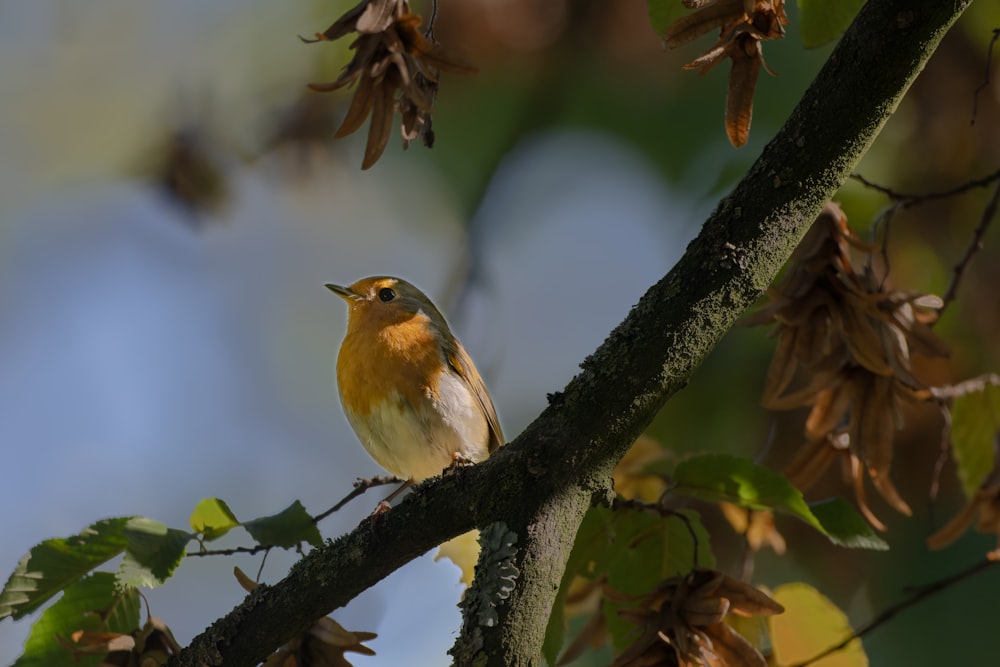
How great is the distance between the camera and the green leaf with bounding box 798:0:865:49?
2029mm

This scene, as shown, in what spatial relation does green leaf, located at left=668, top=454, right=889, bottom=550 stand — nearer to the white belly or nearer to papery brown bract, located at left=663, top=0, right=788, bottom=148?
papery brown bract, located at left=663, top=0, right=788, bottom=148

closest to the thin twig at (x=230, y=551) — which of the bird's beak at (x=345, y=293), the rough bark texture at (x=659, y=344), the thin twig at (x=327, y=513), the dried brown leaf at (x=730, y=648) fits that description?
the thin twig at (x=327, y=513)

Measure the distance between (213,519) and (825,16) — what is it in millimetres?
1586

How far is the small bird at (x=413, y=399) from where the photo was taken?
3.51m

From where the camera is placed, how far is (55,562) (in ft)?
6.64

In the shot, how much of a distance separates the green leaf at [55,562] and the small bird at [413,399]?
142 centimetres

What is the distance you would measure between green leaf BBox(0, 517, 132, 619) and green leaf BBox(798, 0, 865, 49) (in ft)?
5.49

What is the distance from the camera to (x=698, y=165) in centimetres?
472

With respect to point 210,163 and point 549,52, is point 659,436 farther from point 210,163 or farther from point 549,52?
point 210,163

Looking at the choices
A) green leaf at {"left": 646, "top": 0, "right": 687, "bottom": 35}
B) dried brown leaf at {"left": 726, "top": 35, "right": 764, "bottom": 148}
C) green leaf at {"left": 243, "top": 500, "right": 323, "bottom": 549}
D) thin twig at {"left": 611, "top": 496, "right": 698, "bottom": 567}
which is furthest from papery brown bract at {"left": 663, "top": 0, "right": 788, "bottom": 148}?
green leaf at {"left": 243, "top": 500, "right": 323, "bottom": 549}

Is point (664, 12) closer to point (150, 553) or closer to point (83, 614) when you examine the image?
point (150, 553)

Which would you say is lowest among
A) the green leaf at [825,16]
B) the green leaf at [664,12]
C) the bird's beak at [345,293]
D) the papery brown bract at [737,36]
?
the papery brown bract at [737,36]

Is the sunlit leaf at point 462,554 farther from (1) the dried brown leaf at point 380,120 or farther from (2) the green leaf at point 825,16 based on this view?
(2) the green leaf at point 825,16

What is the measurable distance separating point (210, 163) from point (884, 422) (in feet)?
13.2
